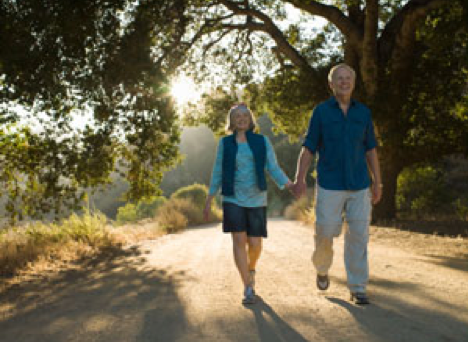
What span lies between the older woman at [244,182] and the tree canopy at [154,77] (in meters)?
4.67

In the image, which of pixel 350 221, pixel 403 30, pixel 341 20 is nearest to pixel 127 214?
pixel 341 20

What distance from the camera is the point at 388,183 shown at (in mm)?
14797

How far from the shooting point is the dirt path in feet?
12.0

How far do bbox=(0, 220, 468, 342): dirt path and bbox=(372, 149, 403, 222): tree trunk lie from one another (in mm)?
7128

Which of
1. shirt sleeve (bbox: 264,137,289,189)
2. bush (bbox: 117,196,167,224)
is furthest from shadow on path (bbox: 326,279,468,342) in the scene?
bush (bbox: 117,196,167,224)

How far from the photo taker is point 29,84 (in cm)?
909

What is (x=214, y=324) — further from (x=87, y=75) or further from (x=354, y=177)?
(x=87, y=75)

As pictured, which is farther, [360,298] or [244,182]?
[244,182]

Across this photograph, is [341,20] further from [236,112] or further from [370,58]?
[236,112]

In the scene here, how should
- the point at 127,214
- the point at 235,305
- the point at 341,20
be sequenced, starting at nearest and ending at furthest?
1. the point at 235,305
2. the point at 341,20
3. the point at 127,214

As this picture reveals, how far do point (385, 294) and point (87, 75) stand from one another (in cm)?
712

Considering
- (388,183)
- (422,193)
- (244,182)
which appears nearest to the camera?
(244,182)

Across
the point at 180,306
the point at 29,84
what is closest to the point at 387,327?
the point at 180,306

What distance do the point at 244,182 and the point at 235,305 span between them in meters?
1.22
